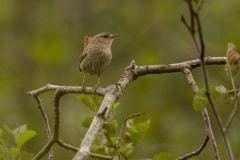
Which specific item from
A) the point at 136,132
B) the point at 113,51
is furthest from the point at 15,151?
the point at 113,51

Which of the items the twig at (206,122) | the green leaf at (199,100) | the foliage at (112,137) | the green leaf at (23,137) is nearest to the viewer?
the green leaf at (199,100)

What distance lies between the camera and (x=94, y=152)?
3.48 meters

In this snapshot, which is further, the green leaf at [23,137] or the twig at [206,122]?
the green leaf at [23,137]

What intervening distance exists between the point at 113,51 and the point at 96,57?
3644 millimetres

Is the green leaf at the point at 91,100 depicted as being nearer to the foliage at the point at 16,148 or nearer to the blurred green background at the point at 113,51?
the foliage at the point at 16,148

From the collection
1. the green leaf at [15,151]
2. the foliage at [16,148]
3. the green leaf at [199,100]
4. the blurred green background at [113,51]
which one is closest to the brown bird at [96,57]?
the foliage at [16,148]

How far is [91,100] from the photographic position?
3453 millimetres

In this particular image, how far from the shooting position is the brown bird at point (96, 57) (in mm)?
5930

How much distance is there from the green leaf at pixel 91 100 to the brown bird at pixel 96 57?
226 cm

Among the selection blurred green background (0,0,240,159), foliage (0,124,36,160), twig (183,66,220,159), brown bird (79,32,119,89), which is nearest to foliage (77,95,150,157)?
twig (183,66,220,159)

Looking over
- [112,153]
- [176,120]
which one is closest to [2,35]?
[176,120]

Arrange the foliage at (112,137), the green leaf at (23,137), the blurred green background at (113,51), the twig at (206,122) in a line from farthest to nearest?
the blurred green background at (113,51) → the green leaf at (23,137) → the foliage at (112,137) → the twig at (206,122)

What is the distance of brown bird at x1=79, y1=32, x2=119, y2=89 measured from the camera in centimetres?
593

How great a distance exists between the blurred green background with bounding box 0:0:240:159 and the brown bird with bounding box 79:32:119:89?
7.88 feet
